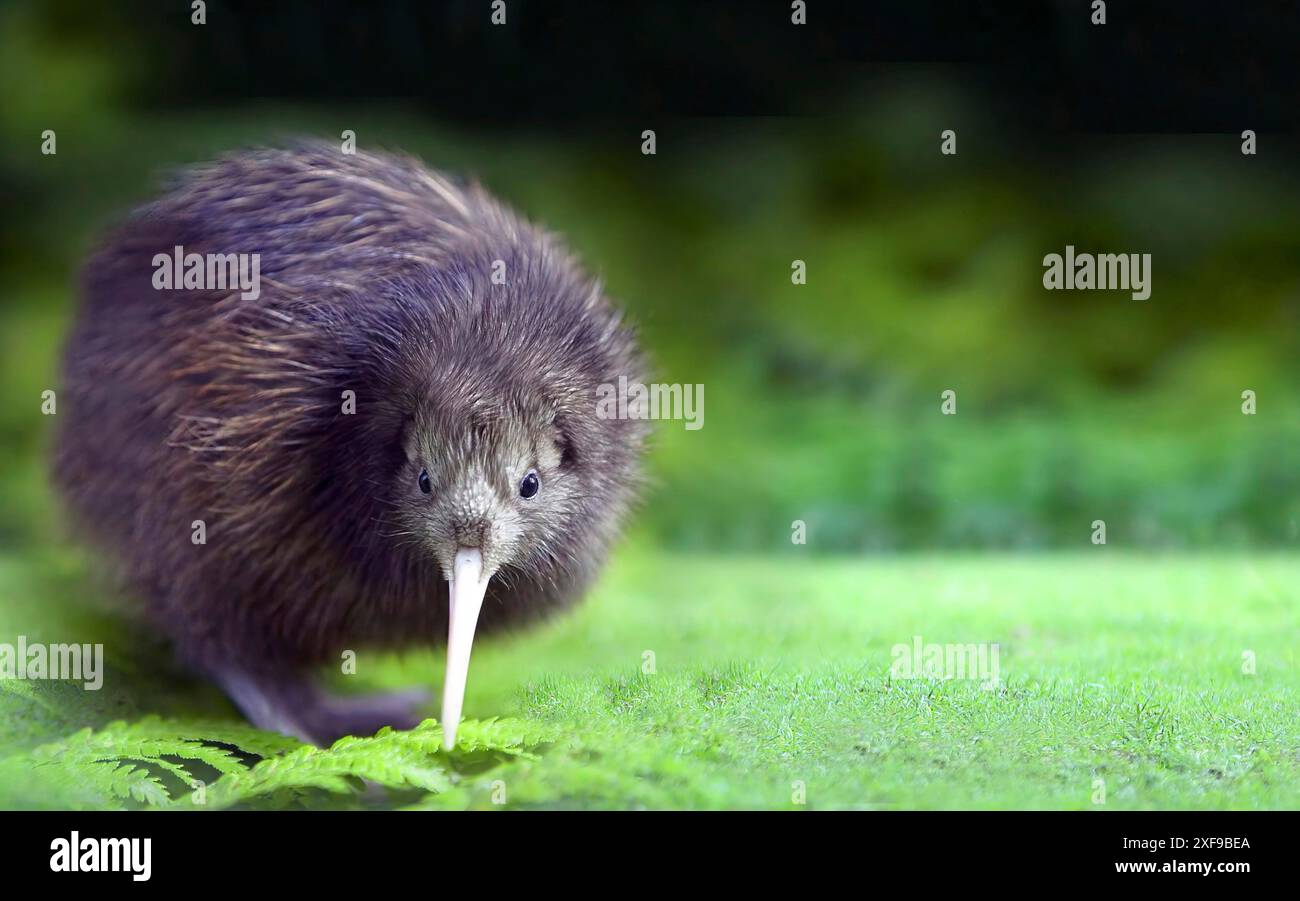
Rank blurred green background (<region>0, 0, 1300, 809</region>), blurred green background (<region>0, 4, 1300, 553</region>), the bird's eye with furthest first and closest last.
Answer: blurred green background (<region>0, 4, 1300, 553</region>)
blurred green background (<region>0, 0, 1300, 809</region>)
the bird's eye

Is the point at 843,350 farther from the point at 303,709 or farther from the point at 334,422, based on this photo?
the point at 303,709

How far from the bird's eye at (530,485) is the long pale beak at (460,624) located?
6.2 inches

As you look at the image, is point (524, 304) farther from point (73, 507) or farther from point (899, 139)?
point (73, 507)

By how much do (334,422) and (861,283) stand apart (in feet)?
4.65

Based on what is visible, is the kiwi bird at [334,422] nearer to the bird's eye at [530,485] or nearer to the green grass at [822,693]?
the bird's eye at [530,485]

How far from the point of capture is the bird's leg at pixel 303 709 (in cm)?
306

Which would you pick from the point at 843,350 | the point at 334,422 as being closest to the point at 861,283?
the point at 843,350

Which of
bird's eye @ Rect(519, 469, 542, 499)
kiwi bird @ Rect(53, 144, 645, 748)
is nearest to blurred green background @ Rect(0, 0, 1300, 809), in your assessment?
kiwi bird @ Rect(53, 144, 645, 748)

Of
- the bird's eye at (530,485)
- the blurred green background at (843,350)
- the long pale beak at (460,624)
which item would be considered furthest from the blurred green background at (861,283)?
the long pale beak at (460,624)

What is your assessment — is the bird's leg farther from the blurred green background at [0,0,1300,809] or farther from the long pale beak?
the long pale beak

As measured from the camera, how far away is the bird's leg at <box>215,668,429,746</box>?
3061 mm

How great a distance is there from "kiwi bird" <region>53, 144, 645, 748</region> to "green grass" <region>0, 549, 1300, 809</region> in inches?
5.9
